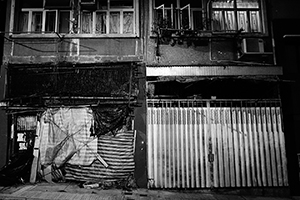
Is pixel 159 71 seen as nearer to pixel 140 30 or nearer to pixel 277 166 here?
pixel 140 30

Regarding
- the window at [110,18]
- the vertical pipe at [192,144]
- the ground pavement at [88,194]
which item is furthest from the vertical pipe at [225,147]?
the window at [110,18]

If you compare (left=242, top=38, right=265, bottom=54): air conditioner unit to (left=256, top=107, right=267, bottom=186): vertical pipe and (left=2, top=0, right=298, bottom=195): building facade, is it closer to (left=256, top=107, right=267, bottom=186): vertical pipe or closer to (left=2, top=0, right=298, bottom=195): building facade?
(left=2, top=0, right=298, bottom=195): building facade

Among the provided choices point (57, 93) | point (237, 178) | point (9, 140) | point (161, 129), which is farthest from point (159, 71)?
point (9, 140)

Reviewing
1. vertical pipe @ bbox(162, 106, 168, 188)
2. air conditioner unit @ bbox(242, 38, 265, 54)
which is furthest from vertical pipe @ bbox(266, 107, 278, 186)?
vertical pipe @ bbox(162, 106, 168, 188)

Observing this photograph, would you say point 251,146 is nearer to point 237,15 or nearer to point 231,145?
point 231,145

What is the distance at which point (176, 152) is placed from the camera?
841cm

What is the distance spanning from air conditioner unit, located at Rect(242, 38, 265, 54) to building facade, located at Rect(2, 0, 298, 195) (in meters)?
0.04

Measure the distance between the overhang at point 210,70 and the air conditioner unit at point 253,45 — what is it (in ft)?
2.58

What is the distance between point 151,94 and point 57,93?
11.9 feet

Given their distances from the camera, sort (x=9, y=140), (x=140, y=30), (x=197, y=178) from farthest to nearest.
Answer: (x=140, y=30), (x=9, y=140), (x=197, y=178)

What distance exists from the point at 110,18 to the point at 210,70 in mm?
4785

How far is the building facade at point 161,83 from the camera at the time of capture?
8.36 m

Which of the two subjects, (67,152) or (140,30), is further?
(140,30)

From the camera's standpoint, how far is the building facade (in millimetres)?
8359
